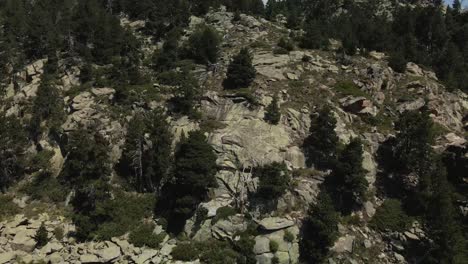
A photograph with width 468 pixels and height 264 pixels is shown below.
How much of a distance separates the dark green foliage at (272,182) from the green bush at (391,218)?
1107cm

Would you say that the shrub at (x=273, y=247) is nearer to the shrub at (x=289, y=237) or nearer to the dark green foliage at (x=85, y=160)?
the shrub at (x=289, y=237)

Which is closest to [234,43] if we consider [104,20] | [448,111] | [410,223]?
[104,20]

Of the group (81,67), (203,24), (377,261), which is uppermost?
(203,24)

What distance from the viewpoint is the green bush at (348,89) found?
2336 inches

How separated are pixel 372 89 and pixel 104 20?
47.9m

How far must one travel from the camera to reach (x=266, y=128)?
171 feet

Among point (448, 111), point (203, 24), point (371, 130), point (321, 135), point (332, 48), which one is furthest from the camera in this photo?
point (203, 24)

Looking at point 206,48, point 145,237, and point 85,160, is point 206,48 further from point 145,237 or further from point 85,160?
point 145,237

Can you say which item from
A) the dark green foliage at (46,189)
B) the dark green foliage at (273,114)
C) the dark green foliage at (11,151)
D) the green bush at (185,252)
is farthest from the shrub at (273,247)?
the dark green foliage at (11,151)

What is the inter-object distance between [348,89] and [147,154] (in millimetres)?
31062

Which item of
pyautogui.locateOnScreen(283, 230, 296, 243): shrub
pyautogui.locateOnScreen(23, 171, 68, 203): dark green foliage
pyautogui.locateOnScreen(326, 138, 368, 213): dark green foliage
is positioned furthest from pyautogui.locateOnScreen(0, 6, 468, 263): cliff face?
pyautogui.locateOnScreen(326, 138, 368, 213): dark green foliage

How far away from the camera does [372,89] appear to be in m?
62.7

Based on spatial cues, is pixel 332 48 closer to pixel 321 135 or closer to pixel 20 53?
pixel 321 135

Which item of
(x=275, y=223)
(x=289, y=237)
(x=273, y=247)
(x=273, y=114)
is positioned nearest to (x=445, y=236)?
(x=289, y=237)
